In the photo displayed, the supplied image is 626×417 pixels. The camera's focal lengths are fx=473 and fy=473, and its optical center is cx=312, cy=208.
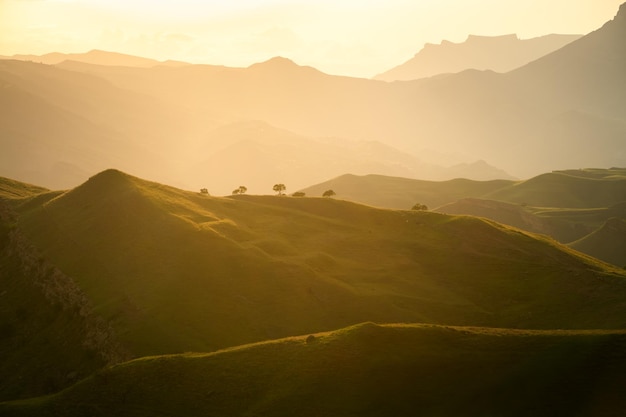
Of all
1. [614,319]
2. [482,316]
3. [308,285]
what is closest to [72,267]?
[308,285]

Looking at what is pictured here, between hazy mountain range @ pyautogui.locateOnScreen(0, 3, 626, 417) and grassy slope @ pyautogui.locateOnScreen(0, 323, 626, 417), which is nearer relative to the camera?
grassy slope @ pyautogui.locateOnScreen(0, 323, 626, 417)

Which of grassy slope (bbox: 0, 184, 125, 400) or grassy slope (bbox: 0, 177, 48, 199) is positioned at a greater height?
grassy slope (bbox: 0, 177, 48, 199)

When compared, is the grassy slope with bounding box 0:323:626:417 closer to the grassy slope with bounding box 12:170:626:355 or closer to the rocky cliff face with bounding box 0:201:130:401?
the grassy slope with bounding box 12:170:626:355

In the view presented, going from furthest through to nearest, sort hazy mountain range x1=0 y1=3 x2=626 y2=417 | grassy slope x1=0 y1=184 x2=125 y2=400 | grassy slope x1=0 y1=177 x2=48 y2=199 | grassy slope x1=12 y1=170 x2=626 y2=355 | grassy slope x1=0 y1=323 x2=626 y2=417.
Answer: grassy slope x1=0 y1=177 x2=48 y2=199, grassy slope x1=12 y1=170 x2=626 y2=355, grassy slope x1=0 y1=184 x2=125 y2=400, hazy mountain range x1=0 y1=3 x2=626 y2=417, grassy slope x1=0 y1=323 x2=626 y2=417

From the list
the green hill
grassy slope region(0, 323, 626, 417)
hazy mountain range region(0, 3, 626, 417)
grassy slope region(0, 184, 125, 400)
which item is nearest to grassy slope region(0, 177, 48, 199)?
hazy mountain range region(0, 3, 626, 417)

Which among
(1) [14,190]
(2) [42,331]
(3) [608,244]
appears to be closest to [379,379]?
(2) [42,331]

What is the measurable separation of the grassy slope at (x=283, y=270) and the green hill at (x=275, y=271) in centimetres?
28

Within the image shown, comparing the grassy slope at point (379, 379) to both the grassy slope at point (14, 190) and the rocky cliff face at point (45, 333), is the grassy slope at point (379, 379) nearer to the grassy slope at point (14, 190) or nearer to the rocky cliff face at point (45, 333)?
the rocky cliff face at point (45, 333)

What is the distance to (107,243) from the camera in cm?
9175

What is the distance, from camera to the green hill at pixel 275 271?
7044 centimetres

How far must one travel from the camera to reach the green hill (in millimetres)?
70438

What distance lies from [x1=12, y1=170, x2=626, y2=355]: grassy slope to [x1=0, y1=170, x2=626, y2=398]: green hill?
0.28m

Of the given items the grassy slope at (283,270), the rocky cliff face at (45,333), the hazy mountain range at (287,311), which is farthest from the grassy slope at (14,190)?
the rocky cliff face at (45,333)

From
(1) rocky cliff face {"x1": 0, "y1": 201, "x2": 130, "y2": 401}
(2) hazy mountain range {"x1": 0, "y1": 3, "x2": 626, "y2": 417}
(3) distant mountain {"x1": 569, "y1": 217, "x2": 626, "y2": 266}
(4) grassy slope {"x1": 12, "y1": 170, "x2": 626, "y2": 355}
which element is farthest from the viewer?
(3) distant mountain {"x1": 569, "y1": 217, "x2": 626, "y2": 266}
